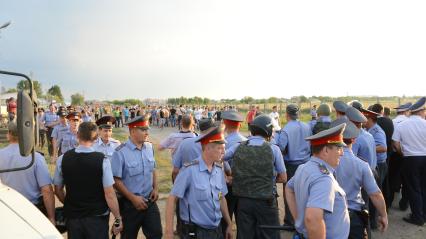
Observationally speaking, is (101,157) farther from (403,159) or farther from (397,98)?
(397,98)

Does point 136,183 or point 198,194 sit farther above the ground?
point 198,194

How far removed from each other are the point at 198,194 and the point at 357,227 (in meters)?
1.69

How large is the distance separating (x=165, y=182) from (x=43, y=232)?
23.6 feet

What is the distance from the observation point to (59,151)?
894 centimetres

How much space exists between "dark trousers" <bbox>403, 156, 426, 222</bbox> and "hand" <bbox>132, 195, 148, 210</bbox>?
456 cm

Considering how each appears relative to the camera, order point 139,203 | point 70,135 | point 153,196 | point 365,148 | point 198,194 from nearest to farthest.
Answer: point 198,194 < point 139,203 < point 153,196 < point 365,148 < point 70,135

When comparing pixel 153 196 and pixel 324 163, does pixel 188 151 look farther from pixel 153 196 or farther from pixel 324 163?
pixel 324 163

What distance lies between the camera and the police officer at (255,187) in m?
4.34

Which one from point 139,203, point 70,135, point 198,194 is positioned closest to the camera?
point 198,194

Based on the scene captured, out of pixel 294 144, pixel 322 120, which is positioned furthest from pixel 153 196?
pixel 322 120

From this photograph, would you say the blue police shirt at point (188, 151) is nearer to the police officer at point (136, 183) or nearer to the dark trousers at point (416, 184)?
the police officer at point (136, 183)

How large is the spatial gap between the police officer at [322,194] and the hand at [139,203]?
189cm

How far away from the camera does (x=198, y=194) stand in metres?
3.45

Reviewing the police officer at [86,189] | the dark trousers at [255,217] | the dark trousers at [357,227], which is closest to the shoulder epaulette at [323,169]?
the dark trousers at [357,227]
